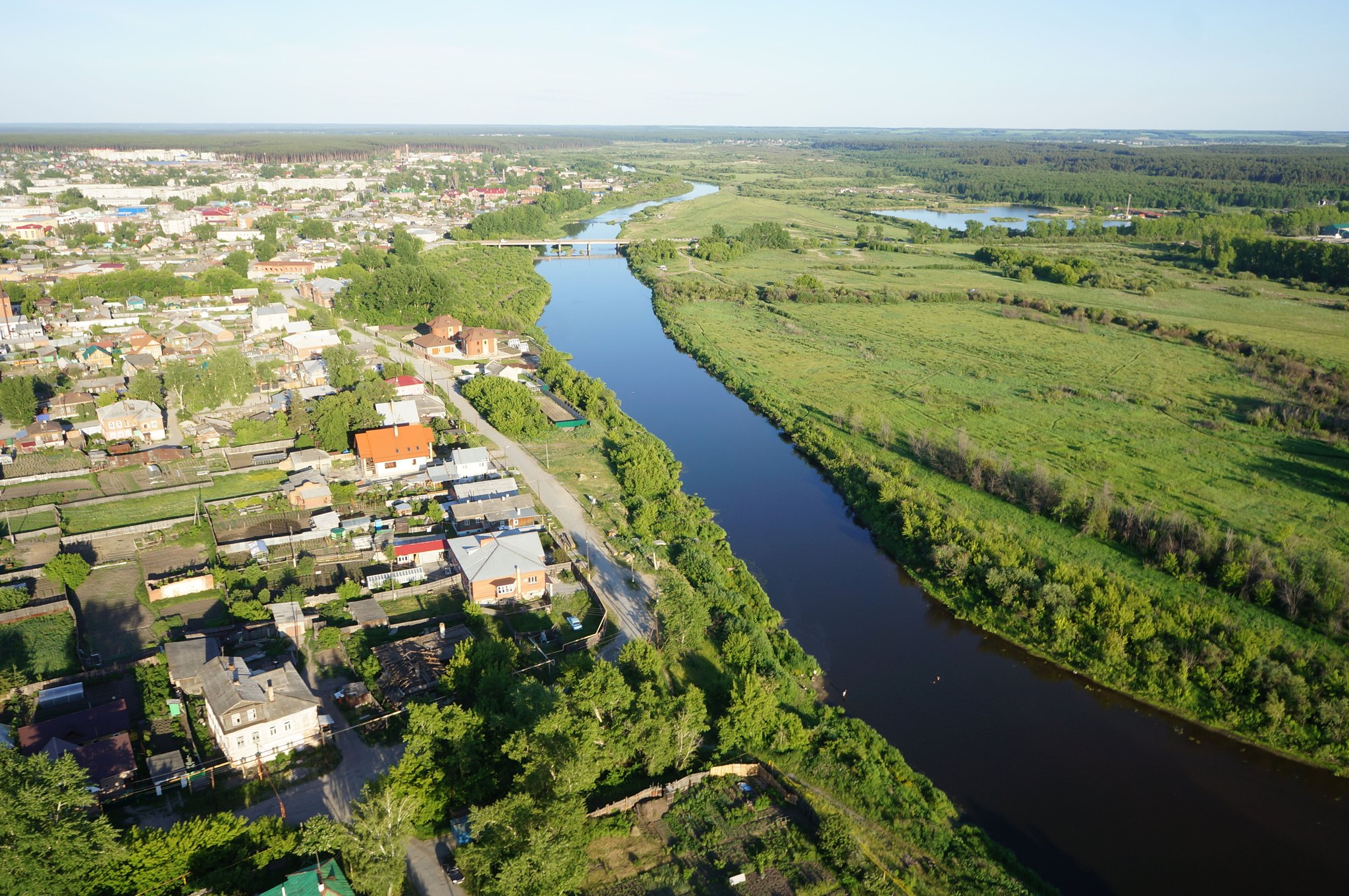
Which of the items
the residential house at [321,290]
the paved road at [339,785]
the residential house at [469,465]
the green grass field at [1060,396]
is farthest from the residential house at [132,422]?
the green grass field at [1060,396]

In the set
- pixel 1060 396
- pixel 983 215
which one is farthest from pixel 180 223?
pixel 983 215

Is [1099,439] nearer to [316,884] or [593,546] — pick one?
[593,546]

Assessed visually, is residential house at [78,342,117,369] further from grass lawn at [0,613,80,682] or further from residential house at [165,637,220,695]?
residential house at [165,637,220,695]

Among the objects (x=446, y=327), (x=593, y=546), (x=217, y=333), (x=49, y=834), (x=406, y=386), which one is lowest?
(x=593, y=546)

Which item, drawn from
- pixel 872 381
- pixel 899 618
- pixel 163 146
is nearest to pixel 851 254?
pixel 872 381

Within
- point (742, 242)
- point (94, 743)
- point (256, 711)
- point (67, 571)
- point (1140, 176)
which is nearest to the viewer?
point (94, 743)

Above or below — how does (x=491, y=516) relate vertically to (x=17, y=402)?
below
